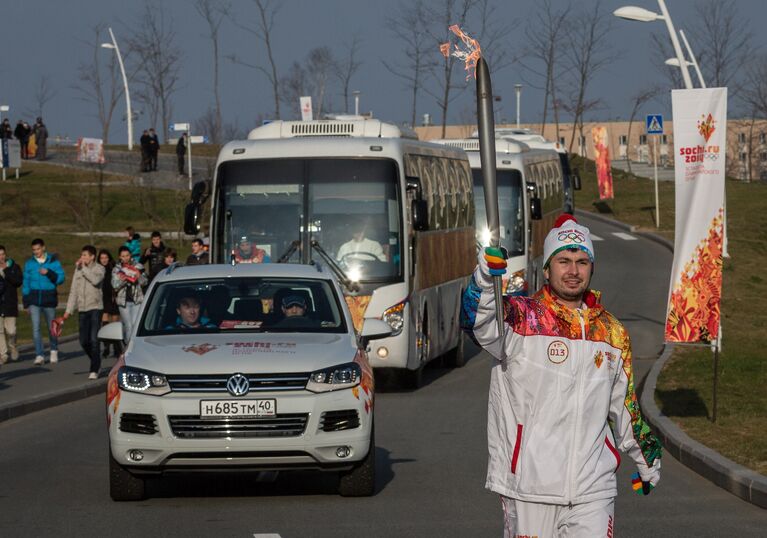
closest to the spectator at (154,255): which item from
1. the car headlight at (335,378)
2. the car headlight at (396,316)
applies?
the car headlight at (396,316)

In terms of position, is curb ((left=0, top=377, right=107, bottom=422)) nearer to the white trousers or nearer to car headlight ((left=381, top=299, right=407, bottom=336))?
car headlight ((left=381, top=299, right=407, bottom=336))

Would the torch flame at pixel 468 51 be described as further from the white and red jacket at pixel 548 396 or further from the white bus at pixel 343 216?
the white bus at pixel 343 216

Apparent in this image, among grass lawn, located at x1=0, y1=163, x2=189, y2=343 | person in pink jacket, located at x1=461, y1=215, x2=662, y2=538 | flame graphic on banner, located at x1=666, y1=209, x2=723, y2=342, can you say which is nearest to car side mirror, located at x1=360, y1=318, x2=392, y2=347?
flame graphic on banner, located at x1=666, y1=209, x2=723, y2=342

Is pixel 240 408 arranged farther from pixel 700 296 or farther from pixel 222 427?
pixel 700 296

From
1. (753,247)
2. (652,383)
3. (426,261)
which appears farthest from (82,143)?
(652,383)

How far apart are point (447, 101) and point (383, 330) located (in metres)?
33.1

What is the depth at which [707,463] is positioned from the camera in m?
11.4

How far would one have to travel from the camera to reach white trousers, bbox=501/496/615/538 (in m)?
5.38

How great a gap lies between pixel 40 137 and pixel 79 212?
22178 millimetres

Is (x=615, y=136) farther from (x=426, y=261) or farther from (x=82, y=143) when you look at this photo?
(x=426, y=261)

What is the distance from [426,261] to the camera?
1919cm

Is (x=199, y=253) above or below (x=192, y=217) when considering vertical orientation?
below

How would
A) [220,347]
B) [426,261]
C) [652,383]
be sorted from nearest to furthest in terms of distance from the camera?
[220,347] → [652,383] → [426,261]

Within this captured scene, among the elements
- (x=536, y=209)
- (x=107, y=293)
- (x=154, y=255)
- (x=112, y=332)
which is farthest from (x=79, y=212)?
(x=112, y=332)
